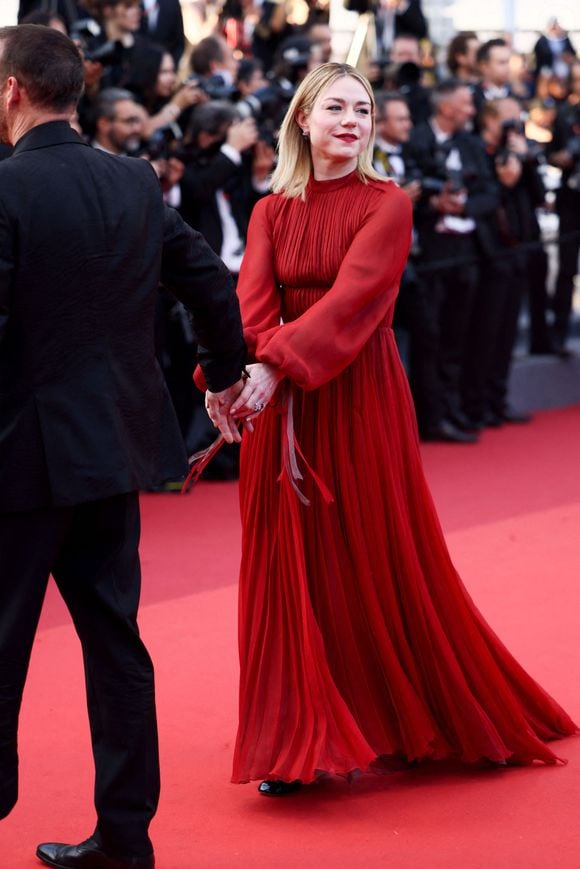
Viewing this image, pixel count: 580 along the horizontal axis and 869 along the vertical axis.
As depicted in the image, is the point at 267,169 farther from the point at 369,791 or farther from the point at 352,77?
the point at 369,791

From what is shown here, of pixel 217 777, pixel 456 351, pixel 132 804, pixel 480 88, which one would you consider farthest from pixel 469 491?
pixel 132 804

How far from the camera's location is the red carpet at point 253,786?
3.15m

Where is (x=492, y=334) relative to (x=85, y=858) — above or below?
below

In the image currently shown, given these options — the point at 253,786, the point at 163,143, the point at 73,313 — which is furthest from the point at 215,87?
the point at 73,313

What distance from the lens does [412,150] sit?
7.87 m

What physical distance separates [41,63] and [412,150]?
210 inches

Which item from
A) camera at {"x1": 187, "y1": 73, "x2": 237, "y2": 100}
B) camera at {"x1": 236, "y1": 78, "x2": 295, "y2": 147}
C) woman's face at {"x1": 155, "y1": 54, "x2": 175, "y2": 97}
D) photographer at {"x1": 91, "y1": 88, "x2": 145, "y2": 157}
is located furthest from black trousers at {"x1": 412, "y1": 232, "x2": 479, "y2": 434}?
photographer at {"x1": 91, "y1": 88, "x2": 145, "y2": 157}

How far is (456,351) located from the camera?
842 centimetres

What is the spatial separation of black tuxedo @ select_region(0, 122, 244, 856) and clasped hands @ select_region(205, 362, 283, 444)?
26cm

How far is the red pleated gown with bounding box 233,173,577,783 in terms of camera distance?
349cm

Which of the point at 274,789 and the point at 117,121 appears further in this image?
the point at 117,121

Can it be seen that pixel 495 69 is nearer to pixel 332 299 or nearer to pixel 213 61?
pixel 213 61

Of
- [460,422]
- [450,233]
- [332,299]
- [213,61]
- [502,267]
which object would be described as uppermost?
[332,299]

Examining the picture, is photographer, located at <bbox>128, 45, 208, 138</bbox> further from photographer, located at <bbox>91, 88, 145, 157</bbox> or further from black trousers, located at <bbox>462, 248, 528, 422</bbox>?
black trousers, located at <bbox>462, 248, 528, 422</bbox>
